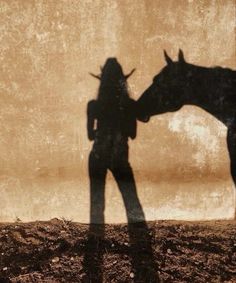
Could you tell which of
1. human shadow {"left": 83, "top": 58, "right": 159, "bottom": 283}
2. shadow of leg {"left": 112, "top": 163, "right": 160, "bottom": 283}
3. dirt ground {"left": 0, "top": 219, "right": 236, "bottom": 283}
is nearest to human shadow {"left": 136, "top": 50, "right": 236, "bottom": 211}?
human shadow {"left": 83, "top": 58, "right": 159, "bottom": 283}

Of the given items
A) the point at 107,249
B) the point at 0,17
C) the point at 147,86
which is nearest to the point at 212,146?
the point at 147,86

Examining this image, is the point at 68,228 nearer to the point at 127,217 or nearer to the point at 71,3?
the point at 127,217

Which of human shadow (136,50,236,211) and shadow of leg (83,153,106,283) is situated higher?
human shadow (136,50,236,211)

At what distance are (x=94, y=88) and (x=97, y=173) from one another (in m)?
1.02

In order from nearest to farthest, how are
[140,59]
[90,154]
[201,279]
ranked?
[201,279] → [140,59] → [90,154]

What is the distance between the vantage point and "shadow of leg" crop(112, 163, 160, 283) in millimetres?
4465

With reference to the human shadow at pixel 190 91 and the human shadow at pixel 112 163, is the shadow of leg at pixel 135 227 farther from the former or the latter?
the human shadow at pixel 190 91

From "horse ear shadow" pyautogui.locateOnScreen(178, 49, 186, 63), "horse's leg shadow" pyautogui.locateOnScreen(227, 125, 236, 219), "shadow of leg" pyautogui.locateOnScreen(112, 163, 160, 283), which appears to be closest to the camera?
"shadow of leg" pyautogui.locateOnScreen(112, 163, 160, 283)

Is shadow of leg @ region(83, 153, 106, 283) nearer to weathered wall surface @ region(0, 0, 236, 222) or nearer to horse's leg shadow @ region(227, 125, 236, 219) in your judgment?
weathered wall surface @ region(0, 0, 236, 222)

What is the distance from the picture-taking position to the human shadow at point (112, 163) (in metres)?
4.62

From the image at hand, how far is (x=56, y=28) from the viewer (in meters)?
4.49

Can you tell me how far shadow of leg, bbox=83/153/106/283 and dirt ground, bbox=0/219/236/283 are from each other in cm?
1

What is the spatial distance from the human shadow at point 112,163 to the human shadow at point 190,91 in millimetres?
242

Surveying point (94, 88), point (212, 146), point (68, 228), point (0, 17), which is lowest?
point (68, 228)
